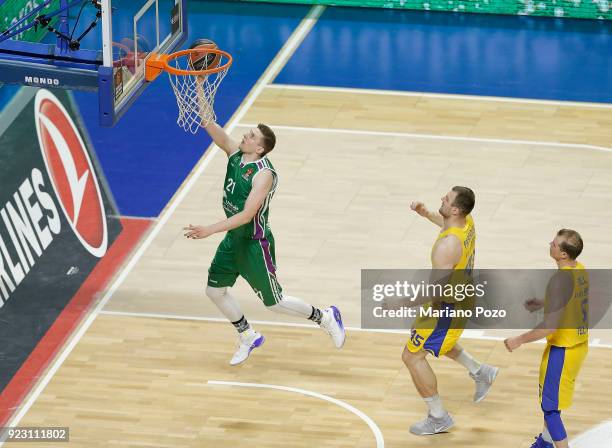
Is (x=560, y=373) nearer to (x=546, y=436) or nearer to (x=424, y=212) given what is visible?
(x=546, y=436)

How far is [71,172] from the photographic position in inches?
611

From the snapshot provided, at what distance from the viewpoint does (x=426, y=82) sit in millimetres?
19312

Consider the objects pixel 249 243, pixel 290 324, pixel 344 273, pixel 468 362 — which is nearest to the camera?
pixel 468 362

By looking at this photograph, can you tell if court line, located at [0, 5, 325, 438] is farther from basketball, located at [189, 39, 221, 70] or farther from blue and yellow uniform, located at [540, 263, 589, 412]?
blue and yellow uniform, located at [540, 263, 589, 412]

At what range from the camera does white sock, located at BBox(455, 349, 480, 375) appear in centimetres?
1182

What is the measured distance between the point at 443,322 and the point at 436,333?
0.33 feet

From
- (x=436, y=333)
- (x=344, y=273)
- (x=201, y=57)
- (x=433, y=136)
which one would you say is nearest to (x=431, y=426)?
(x=436, y=333)

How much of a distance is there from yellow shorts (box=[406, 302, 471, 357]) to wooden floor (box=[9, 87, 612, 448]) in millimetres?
718

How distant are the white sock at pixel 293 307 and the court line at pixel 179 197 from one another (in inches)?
70.6

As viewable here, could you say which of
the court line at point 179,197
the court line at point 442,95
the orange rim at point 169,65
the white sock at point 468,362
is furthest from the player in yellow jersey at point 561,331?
the court line at point 442,95

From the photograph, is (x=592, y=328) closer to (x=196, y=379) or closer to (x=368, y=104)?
(x=196, y=379)

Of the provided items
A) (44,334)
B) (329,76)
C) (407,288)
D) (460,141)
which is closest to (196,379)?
(44,334)

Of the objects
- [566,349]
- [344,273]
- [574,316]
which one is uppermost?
[574,316]

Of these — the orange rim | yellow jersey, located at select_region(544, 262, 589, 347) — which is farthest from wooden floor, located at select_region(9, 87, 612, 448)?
the orange rim
